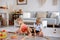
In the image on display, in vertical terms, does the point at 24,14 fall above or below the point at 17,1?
below

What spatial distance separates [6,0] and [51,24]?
Result: 277 centimetres

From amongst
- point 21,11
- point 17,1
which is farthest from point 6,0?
point 21,11

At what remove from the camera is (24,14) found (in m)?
7.10

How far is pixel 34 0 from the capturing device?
23.6ft

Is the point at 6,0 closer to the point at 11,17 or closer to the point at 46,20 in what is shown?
the point at 11,17

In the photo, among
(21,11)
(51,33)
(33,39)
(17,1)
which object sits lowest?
(51,33)

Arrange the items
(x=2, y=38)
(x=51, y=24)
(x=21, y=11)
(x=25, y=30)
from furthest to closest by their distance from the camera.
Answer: (x=21, y=11)
(x=51, y=24)
(x=25, y=30)
(x=2, y=38)

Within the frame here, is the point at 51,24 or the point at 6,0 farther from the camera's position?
the point at 6,0

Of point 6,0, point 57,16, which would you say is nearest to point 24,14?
point 6,0

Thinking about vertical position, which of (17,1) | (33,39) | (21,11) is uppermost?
(17,1)

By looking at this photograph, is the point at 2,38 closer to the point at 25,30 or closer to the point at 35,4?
the point at 25,30

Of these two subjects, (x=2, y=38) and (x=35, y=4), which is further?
(x=35, y=4)

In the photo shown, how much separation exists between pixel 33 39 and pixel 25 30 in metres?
0.25

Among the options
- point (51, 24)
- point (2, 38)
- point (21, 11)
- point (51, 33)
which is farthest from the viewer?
point (21, 11)
